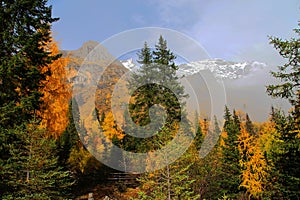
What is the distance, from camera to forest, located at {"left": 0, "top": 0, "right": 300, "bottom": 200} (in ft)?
34.9

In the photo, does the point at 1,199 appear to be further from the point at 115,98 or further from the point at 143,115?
the point at 115,98

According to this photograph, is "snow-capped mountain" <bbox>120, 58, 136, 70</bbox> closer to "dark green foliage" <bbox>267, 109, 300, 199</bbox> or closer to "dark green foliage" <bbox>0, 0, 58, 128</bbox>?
"dark green foliage" <bbox>0, 0, 58, 128</bbox>

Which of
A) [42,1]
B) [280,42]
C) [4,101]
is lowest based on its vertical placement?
[4,101]

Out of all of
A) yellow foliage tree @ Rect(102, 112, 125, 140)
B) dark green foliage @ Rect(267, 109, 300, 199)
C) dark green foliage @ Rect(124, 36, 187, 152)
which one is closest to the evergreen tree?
dark green foliage @ Rect(267, 109, 300, 199)

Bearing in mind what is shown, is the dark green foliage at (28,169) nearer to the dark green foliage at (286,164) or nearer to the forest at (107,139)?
the forest at (107,139)

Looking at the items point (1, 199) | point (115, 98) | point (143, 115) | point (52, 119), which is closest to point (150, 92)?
point (143, 115)

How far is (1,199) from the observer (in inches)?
400

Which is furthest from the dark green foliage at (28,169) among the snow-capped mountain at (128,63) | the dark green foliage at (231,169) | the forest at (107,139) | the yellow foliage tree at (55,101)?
the dark green foliage at (231,169)

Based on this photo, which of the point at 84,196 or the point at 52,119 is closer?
the point at 52,119

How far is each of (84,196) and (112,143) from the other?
8518 mm

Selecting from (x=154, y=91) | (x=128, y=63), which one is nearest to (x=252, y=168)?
(x=154, y=91)

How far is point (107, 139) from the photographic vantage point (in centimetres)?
3231

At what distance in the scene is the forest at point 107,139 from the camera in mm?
10633

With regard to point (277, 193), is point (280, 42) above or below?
above
